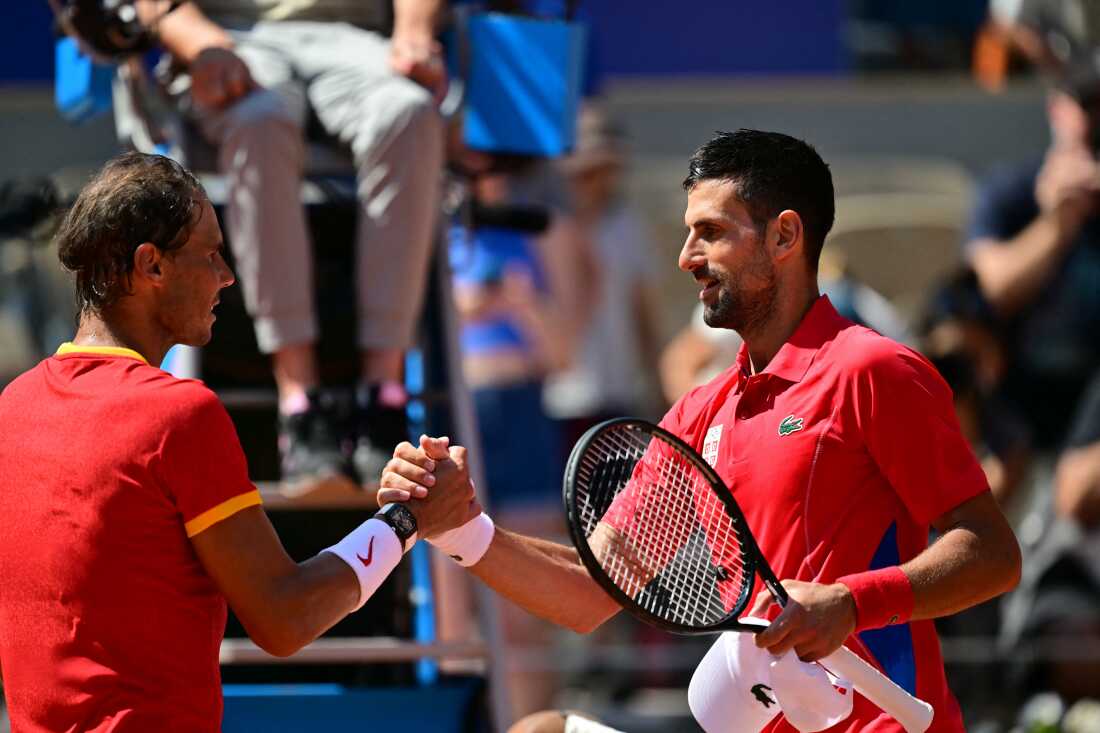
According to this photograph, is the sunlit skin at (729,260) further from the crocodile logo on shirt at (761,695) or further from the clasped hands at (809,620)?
the crocodile logo on shirt at (761,695)

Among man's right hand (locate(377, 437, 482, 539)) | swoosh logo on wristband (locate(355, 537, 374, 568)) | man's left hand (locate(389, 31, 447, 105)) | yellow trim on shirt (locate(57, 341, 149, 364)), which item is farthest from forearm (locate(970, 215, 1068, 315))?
yellow trim on shirt (locate(57, 341, 149, 364))

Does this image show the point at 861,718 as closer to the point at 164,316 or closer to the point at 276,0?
the point at 164,316

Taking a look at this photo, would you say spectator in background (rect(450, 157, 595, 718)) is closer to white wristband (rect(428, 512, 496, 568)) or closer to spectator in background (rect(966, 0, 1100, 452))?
spectator in background (rect(966, 0, 1100, 452))

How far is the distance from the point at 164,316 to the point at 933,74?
22.9ft

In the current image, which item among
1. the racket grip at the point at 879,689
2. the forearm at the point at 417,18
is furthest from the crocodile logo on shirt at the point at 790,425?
the forearm at the point at 417,18

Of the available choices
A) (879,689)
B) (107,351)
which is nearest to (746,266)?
(879,689)

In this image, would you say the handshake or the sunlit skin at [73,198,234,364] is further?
the handshake

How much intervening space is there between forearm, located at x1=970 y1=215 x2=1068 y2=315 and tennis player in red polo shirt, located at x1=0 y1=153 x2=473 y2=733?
431 centimetres

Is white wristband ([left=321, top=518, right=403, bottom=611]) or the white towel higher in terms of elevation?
white wristband ([left=321, top=518, right=403, bottom=611])

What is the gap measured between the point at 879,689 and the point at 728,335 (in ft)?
12.1

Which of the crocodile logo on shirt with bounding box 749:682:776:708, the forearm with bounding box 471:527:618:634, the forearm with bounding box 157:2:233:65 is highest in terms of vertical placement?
the forearm with bounding box 157:2:233:65

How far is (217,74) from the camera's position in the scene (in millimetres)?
4590

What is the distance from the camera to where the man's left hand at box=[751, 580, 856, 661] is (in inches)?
112

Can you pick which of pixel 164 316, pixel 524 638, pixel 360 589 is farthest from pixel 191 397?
pixel 524 638
